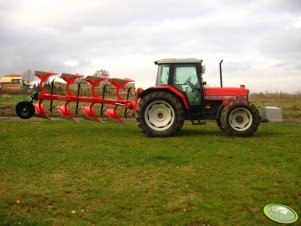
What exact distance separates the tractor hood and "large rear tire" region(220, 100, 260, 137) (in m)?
0.74

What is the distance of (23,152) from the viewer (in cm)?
978

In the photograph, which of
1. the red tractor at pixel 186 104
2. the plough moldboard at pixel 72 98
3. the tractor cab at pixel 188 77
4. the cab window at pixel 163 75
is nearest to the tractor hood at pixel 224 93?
the red tractor at pixel 186 104

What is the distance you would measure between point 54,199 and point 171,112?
6641mm

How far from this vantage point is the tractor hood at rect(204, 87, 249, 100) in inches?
519

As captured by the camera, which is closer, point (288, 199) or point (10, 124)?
point (288, 199)

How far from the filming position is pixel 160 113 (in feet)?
42.2

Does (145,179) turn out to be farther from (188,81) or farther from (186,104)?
(188,81)

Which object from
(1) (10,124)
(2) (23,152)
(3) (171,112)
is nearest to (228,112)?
(3) (171,112)

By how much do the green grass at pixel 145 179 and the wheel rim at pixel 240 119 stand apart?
821 mm

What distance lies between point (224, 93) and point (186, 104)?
56.6 inches

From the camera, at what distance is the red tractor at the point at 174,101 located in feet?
41.2

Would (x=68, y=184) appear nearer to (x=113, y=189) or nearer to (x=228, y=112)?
(x=113, y=189)

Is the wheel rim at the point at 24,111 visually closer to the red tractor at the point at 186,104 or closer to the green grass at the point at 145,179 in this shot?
the green grass at the point at 145,179

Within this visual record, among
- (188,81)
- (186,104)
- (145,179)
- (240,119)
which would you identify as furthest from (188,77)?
(145,179)
